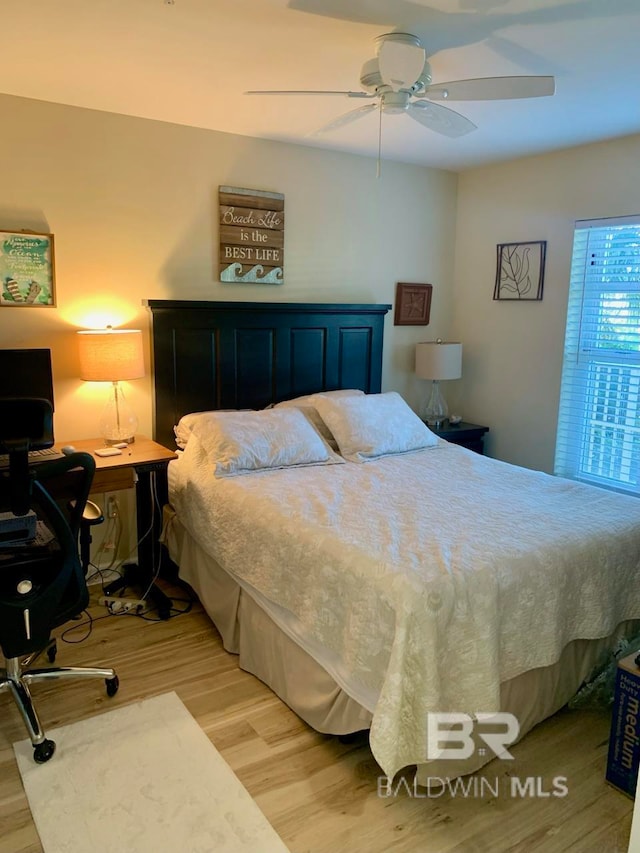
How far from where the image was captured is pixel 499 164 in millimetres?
→ 4137

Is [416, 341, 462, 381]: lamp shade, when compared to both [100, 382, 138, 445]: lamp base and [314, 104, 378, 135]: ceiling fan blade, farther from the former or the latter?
[100, 382, 138, 445]: lamp base

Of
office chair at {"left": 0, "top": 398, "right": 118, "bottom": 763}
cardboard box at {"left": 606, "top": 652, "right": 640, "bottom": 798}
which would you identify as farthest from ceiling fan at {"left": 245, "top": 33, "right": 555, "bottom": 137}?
cardboard box at {"left": 606, "top": 652, "right": 640, "bottom": 798}

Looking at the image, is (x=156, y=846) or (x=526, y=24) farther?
(x=526, y=24)

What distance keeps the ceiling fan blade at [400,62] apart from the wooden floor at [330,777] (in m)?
2.33

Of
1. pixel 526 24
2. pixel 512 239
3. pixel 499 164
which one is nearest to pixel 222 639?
pixel 526 24

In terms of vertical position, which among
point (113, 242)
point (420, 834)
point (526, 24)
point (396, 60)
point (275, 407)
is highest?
point (526, 24)

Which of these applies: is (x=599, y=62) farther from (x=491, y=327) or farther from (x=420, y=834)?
(x=420, y=834)

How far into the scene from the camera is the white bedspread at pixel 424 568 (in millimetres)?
1826

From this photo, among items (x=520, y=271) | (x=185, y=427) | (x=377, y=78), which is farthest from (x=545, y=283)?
(x=185, y=427)

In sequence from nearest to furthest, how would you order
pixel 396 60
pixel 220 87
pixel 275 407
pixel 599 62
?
pixel 396 60 < pixel 599 62 < pixel 220 87 < pixel 275 407

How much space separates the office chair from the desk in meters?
0.55

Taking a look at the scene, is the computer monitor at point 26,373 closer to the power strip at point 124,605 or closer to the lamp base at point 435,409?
the power strip at point 124,605

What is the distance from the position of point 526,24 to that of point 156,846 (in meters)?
2.83

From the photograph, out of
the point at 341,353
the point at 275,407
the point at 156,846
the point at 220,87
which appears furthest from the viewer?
the point at 341,353
